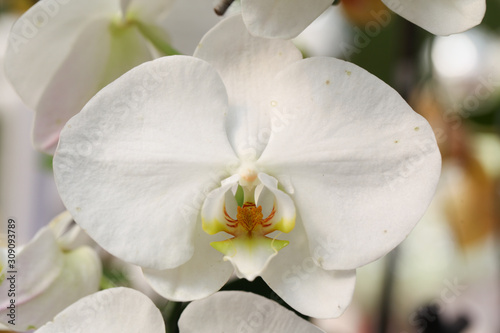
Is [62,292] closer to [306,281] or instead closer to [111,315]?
[111,315]

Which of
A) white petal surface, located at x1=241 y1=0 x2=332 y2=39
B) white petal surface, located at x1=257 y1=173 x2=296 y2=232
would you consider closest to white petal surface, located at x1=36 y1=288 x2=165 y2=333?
white petal surface, located at x1=257 y1=173 x2=296 y2=232

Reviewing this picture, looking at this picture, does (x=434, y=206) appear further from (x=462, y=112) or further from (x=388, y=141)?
(x=388, y=141)

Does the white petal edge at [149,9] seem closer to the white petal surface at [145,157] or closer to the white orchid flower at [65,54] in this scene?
the white orchid flower at [65,54]

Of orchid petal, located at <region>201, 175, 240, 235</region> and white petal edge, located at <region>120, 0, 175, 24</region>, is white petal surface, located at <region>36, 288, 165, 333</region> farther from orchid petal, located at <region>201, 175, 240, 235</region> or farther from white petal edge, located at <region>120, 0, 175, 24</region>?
white petal edge, located at <region>120, 0, 175, 24</region>

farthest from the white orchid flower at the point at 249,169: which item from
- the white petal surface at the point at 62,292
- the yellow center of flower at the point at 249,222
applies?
the white petal surface at the point at 62,292

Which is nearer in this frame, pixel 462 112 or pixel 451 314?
pixel 462 112

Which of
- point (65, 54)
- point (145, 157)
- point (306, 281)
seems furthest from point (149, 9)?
point (306, 281)

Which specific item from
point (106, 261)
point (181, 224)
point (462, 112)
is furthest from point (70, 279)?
point (462, 112)
